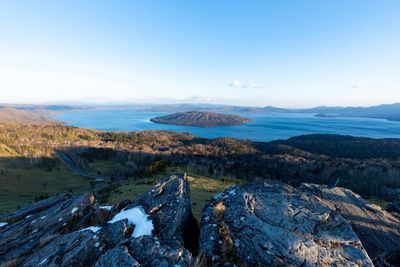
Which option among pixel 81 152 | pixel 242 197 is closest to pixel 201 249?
pixel 242 197

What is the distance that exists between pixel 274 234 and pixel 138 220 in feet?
20.1

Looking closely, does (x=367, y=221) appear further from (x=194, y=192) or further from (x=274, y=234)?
(x=194, y=192)

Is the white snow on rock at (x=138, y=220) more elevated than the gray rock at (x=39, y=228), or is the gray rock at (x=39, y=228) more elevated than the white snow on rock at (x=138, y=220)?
the white snow on rock at (x=138, y=220)

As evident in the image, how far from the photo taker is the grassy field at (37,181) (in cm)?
8507

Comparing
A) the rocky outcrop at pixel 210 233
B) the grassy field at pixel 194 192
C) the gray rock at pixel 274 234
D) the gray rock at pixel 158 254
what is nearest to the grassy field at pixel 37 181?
the grassy field at pixel 194 192

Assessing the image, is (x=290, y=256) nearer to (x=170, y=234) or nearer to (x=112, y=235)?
(x=170, y=234)

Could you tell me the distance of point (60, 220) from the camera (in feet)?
46.3

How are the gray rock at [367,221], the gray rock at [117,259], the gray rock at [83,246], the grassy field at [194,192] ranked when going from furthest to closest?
1. the grassy field at [194,192]
2. the gray rock at [367,221]
3. the gray rock at [83,246]
4. the gray rock at [117,259]

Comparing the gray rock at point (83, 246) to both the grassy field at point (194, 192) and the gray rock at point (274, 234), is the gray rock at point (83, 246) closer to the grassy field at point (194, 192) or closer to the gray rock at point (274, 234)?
the gray rock at point (274, 234)

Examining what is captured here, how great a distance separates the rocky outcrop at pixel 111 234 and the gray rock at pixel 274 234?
118 centimetres

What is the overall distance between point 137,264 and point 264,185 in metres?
9.13

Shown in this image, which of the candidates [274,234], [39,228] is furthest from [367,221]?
[39,228]

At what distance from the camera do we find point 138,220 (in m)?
11.6

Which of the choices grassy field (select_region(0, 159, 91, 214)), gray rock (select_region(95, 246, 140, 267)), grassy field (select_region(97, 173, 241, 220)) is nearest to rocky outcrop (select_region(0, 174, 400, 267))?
gray rock (select_region(95, 246, 140, 267))
